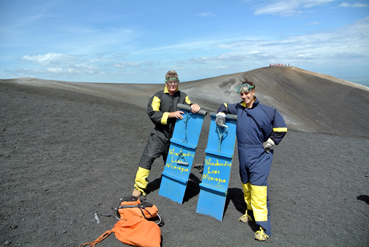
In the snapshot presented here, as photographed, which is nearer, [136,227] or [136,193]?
[136,227]

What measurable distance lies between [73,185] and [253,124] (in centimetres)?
353

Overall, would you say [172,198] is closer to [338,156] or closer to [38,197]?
[38,197]

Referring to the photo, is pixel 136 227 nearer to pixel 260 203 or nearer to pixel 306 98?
pixel 260 203

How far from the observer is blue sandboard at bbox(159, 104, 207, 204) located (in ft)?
14.7

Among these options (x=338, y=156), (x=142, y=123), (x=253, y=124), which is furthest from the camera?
(x=142, y=123)

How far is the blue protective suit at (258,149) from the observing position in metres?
3.75

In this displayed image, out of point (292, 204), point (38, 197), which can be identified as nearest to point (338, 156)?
point (292, 204)

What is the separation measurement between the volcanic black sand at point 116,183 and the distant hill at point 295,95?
6.11 meters

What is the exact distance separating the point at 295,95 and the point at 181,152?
820 inches

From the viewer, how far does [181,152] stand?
4551 mm

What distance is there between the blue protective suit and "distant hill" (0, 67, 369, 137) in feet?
40.1

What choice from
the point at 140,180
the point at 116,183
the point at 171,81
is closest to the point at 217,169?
the point at 140,180

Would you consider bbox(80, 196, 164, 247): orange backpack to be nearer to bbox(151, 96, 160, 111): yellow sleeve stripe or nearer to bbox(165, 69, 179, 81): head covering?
bbox(151, 96, 160, 111): yellow sleeve stripe

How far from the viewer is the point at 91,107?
33.7 feet
